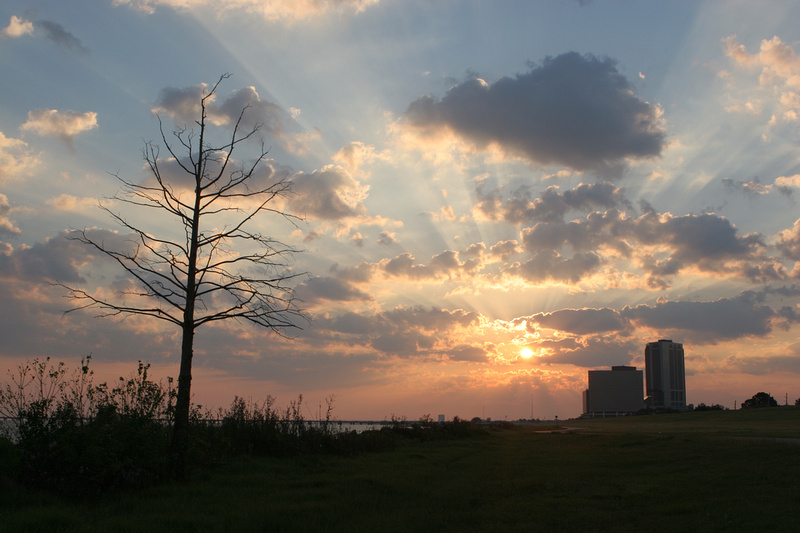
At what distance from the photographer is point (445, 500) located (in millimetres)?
12633

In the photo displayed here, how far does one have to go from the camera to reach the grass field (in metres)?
9.83

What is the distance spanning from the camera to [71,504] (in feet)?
36.3

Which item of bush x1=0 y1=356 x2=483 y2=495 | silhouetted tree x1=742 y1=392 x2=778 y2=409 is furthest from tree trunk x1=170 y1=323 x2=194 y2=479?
silhouetted tree x1=742 y1=392 x2=778 y2=409

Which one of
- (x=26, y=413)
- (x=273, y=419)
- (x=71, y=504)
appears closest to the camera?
(x=71, y=504)

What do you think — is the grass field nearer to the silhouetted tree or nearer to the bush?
the bush

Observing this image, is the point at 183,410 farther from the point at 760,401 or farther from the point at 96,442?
the point at 760,401

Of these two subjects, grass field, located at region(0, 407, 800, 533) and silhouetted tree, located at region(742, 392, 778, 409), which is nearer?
grass field, located at region(0, 407, 800, 533)

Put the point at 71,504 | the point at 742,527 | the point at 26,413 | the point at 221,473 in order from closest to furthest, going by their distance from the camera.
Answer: the point at 742,527
the point at 71,504
the point at 26,413
the point at 221,473

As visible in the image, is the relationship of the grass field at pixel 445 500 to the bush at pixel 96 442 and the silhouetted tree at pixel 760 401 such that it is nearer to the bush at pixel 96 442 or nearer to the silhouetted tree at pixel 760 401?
the bush at pixel 96 442

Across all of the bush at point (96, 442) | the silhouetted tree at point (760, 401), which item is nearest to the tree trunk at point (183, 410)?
the bush at point (96, 442)

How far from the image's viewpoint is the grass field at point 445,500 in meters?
9.83

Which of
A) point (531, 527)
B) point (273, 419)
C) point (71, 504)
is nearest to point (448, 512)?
point (531, 527)

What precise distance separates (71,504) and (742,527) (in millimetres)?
12385

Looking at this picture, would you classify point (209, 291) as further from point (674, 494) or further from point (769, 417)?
point (769, 417)
